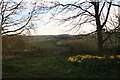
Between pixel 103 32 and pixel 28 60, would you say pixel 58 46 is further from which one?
pixel 103 32

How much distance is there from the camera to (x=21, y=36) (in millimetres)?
8766

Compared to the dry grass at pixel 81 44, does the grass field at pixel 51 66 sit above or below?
below

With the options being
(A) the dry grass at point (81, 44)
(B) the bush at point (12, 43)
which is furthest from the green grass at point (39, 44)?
(A) the dry grass at point (81, 44)

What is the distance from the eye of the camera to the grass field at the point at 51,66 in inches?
255

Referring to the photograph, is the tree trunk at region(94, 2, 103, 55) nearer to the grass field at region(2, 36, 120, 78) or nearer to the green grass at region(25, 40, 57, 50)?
the grass field at region(2, 36, 120, 78)

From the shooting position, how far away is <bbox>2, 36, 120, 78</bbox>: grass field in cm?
647

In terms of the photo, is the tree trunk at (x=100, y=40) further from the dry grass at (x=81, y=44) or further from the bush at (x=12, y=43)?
the bush at (x=12, y=43)

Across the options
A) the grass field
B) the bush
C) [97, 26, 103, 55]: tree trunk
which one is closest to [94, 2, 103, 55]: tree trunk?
[97, 26, 103, 55]: tree trunk

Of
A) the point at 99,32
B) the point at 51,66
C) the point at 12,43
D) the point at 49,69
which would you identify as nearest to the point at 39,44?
the point at 12,43

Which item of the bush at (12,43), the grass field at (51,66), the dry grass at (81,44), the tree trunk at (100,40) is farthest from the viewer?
the tree trunk at (100,40)

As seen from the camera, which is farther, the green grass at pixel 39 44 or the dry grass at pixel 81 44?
the dry grass at pixel 81 44

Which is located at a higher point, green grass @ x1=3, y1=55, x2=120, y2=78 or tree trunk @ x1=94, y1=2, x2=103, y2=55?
tree trunk @ x1=94, y1=2, x2=103, y2=55

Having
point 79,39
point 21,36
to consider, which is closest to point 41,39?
point 21,36

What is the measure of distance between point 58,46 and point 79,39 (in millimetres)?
1751
